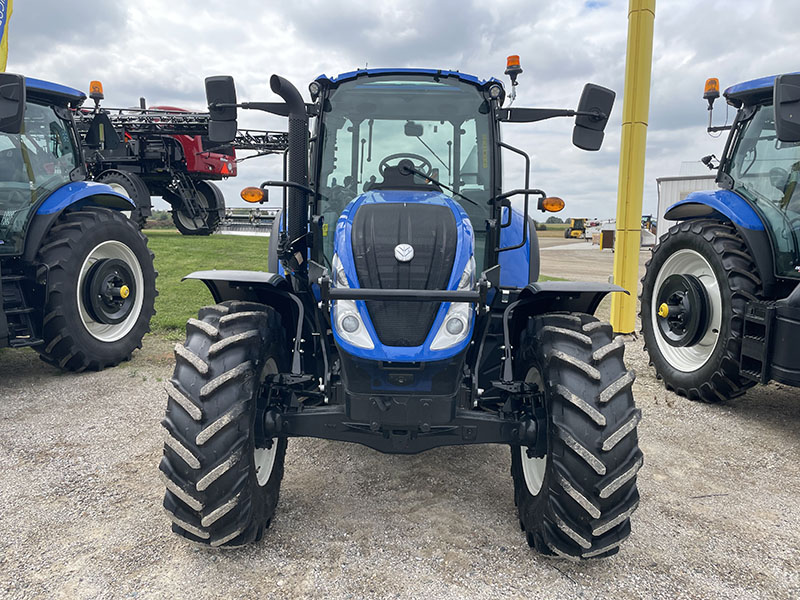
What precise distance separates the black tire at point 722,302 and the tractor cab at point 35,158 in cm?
553

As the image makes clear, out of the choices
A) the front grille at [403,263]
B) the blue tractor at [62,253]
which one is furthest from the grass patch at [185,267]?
the front grille at [403,263]

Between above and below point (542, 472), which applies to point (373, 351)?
above

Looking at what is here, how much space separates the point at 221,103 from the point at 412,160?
1094 mm

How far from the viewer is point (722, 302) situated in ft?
14.9

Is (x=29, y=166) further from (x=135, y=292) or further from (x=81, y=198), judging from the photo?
(x=135, y=292)

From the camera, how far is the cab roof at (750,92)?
4.65 meters

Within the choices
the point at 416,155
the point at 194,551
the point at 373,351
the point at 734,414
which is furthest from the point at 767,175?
the point at 194,551

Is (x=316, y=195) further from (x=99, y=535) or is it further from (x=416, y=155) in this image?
(x=99, y=535)

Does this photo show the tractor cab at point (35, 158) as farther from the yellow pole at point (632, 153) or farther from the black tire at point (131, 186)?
the black tire at point (131, 186)

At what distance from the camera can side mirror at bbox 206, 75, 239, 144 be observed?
3080 millimetres

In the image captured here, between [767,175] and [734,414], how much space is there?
6.18ft

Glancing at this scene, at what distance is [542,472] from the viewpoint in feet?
8.91

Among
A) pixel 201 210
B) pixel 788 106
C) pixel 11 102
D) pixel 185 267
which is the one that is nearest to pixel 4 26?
pixel 185 267

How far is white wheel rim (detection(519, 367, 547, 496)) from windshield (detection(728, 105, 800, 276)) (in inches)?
99.9
